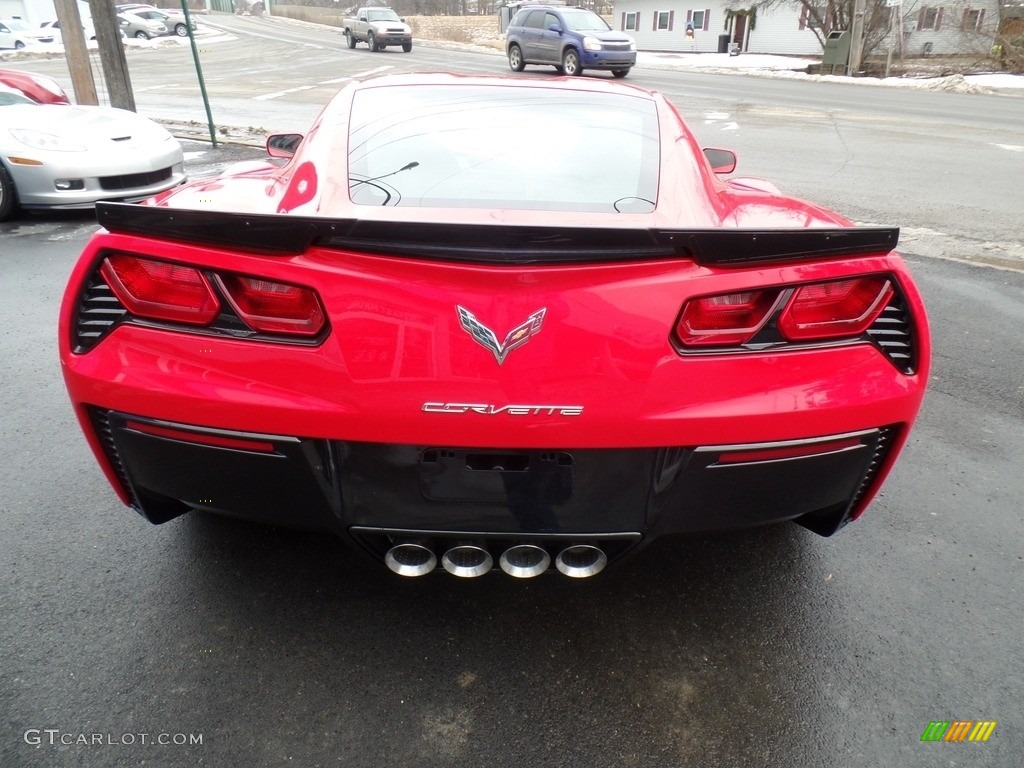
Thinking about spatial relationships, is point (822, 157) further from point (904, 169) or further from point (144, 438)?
point (144, 438)

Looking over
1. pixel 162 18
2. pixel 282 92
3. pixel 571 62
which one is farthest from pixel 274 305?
pixel 162 18

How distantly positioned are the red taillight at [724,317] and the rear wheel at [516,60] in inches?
955

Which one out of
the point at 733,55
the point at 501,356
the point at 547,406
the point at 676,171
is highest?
the point at 676,171

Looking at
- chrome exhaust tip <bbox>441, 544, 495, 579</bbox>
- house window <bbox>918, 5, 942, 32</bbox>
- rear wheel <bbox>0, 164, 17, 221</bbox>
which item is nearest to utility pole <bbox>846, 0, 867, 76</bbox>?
house window <bbox>918, 5, 942, 32</bbox>

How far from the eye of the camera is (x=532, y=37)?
23.1m

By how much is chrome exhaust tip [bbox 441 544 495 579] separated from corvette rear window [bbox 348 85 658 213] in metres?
0.90

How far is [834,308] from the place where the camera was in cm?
182

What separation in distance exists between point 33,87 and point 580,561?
28.1 feet

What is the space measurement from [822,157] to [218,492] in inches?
390

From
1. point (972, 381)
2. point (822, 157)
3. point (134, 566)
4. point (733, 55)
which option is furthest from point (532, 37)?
point (134, 566)

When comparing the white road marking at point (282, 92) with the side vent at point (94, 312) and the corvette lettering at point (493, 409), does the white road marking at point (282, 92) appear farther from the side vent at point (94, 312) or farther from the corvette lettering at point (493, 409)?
the corvette lettering at point (493, 409)

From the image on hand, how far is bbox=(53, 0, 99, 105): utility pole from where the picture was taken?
10.2m

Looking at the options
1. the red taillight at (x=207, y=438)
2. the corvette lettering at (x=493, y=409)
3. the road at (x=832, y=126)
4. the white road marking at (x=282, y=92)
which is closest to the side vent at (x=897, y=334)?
the corvette lettering at (x=493, y=409)

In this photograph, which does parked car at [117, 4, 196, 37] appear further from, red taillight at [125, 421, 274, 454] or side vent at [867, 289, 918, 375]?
side vent at [867, 289, 918, 375]
